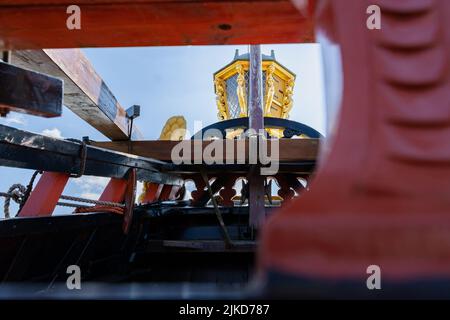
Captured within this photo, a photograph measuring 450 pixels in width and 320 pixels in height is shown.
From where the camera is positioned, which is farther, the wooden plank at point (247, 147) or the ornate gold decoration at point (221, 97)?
the ornate gold decoration at point (221, 97)

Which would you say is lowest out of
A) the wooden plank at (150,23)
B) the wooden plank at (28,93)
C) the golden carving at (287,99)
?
the wooden plank at (28,93)

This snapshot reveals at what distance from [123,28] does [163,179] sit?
2.35 metres

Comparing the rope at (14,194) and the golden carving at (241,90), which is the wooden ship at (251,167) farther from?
the golden carving at (241,90)

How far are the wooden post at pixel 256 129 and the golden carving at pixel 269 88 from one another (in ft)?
23.6

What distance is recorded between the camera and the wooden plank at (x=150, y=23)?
4.89 feet

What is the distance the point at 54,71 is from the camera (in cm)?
245

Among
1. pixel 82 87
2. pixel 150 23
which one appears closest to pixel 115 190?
pixel 82 87

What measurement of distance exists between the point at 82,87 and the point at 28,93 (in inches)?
71.6

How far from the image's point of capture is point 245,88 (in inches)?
515

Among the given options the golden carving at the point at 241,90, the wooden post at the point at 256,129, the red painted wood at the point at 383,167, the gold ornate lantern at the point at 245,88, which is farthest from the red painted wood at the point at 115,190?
the golden carving at the point at 241,90

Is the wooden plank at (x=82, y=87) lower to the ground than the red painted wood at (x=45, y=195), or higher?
higher

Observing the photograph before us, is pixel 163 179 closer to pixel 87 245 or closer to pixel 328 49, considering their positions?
pixel 87 245

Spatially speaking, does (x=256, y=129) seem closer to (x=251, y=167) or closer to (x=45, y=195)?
(x=251, y=167)
